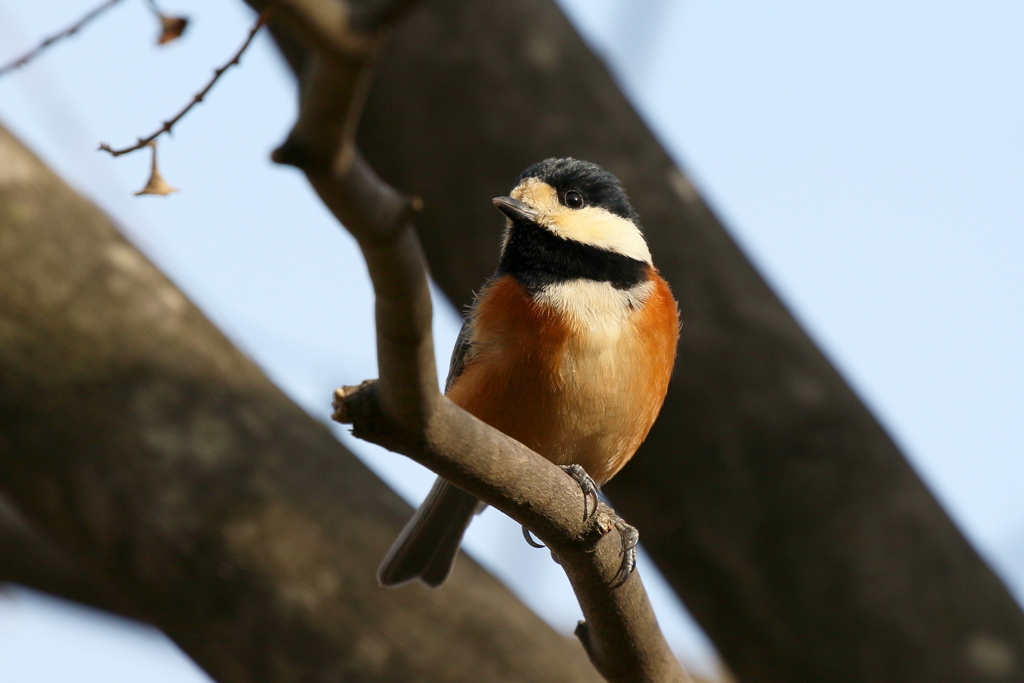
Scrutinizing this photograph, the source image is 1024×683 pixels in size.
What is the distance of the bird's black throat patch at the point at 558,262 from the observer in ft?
13.4

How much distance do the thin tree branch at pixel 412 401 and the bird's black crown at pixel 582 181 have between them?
197 cm

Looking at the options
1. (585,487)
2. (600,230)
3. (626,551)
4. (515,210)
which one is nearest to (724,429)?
(600,230)

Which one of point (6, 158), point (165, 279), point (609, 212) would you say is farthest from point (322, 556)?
point (6, 158)

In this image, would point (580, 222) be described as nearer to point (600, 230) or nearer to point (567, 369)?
point (600, 230)

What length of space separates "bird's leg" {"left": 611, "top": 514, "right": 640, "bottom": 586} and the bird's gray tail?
4.78 ft

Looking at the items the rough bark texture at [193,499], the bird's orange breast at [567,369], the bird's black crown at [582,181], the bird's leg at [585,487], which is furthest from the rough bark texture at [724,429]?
the bird's leg at [585,487]

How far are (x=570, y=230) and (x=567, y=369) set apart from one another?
83cm

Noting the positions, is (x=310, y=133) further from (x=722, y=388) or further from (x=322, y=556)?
(x=722, y=388)

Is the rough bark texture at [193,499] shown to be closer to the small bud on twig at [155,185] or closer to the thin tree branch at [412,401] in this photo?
the thin tree branch at [412,401]

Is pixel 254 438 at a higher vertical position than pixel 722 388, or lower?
lower

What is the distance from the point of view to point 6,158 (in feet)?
17.7

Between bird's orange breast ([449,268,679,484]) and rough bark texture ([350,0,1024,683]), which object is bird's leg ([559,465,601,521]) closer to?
bird's orange breast ([449,268,679,484])

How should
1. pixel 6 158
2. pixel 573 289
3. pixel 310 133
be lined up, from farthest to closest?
pixel 6 158 → pixel 573 289 → pixel 310 133

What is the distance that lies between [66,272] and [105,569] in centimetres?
157
